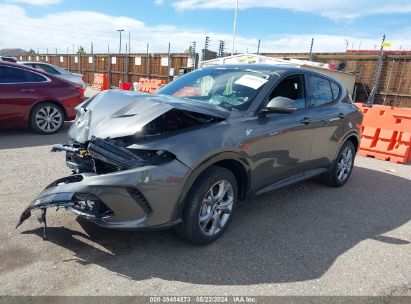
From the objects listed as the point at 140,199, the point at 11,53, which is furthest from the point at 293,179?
the point at 11,53

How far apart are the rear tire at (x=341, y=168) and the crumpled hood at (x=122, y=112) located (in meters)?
2.70

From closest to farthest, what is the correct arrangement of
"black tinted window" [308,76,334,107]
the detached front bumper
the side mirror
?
1. the detached front bumper
2. the side mirror
3. "black tinted window" [308,76,334,107]

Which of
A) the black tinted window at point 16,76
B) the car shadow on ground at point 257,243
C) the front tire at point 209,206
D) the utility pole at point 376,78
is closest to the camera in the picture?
the car shadow on ground at point 257,243

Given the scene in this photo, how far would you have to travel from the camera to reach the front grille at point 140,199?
294 centimetres

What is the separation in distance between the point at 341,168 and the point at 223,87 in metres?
2.68

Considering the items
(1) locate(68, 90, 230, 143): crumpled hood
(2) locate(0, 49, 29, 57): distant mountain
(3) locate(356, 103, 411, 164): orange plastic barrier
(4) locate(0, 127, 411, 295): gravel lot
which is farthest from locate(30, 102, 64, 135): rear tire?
(2) locate(0, 49, 29, 57): distant mountain

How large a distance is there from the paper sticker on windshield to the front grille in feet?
5.96

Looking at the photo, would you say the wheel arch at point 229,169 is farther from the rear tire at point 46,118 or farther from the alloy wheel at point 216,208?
the rear tire at point 46,118

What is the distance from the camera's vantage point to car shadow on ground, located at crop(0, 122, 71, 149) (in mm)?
7230

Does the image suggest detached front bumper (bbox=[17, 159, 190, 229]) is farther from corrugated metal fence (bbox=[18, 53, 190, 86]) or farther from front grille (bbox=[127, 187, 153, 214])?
corrugated metal fence (bbox=[18, 53, 190, 86])

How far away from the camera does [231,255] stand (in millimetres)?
3438

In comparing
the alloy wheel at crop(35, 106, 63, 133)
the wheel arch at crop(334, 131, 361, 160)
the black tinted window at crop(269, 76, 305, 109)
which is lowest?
the alloy wheel at crop(35, 106, 63, 133)

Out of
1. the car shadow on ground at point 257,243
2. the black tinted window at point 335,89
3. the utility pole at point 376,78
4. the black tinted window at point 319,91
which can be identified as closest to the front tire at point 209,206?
the car shadow on ground at point 257,243

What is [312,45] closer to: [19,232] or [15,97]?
[15,97]
